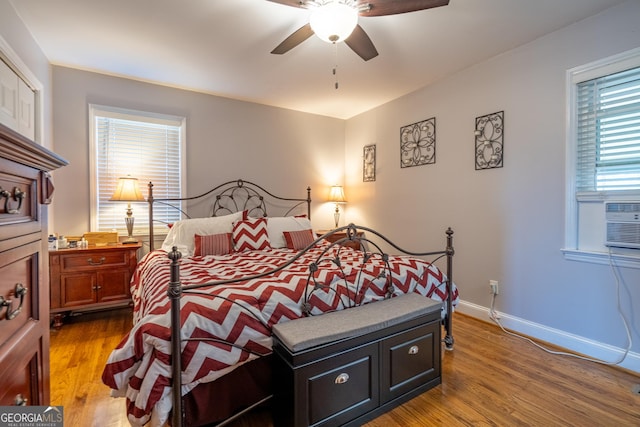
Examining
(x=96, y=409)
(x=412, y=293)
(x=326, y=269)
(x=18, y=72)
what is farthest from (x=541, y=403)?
(x=18, y=72)

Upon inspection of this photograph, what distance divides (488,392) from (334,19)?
237 cm

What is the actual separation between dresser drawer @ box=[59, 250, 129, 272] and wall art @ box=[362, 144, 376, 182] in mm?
3074

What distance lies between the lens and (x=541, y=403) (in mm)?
1717

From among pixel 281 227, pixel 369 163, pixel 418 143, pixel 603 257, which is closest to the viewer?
pixel 603 257

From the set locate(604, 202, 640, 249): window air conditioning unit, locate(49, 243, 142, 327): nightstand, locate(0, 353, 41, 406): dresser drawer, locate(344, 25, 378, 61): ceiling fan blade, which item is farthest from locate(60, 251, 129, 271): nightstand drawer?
locate(604, 202, 640, 249): window air conditioning unit

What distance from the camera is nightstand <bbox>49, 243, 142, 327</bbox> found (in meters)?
2.67

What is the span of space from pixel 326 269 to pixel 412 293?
0.63 metres

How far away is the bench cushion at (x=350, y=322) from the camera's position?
139 cm


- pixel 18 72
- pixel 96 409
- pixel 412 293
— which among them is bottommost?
pixel 96 409

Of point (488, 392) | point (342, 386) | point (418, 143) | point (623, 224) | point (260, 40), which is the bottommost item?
point (488, 392)

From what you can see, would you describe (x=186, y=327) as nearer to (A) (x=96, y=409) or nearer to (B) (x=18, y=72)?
(A) (x=96, y=409)

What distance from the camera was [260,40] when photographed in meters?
2.50

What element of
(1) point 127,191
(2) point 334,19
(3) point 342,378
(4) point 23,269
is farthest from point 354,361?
(1) point 127,191

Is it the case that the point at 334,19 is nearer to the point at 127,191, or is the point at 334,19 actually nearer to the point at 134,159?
the point at 127,191
